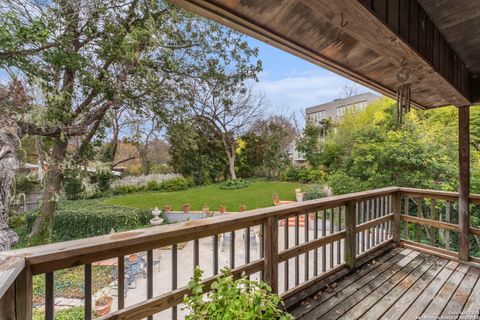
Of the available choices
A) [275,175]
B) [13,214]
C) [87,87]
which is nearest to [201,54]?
[87,87]

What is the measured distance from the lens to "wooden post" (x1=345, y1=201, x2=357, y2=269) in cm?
279

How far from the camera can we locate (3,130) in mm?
5691

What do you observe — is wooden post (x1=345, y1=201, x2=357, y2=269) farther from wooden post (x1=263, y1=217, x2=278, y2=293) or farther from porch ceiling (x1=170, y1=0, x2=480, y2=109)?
porch ceiling (x1=170, y1=0, x2=480, y2=109)

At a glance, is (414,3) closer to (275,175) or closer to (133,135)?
(133,135)

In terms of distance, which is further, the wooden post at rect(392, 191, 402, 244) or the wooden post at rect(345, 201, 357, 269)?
the wooden post at rect(392, 191, 402, 244)

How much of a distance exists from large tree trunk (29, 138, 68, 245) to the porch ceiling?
7.49 metres

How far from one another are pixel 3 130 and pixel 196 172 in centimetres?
1141

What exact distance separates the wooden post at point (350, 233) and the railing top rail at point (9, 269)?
9.17 ft

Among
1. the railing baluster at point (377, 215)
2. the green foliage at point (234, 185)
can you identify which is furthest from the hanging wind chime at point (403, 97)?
the green foliage at point (234, 185)

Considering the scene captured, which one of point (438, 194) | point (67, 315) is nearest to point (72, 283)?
point (67, 315)

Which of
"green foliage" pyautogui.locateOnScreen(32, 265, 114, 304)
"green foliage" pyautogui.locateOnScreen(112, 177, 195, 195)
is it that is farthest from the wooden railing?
"green foliage" pyautogui.locateOnScreen(112, 177, 195, 195)

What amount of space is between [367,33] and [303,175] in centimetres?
1494

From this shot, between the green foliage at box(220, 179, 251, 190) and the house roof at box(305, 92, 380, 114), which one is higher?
the house roof at box(305, 92, 380, 114)

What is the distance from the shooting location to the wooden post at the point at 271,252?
201 centimetres
